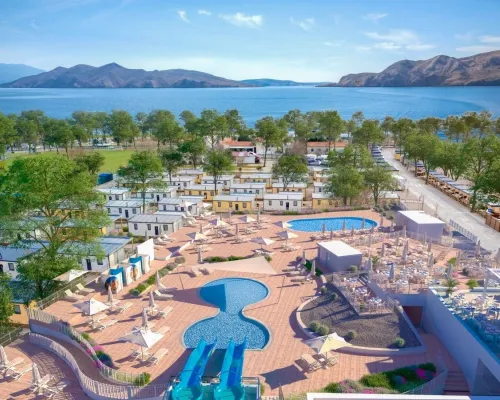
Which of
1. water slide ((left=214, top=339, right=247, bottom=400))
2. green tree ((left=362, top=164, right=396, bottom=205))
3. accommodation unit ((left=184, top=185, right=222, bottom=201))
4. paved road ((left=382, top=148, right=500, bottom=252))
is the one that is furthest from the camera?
accommodation unit ((left=184, top=185, right=222, bottom=201))

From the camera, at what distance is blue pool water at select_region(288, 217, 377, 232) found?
1364 inches

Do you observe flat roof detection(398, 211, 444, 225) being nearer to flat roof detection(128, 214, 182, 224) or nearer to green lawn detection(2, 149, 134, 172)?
flat roof detection(128, 214, 182, 224)

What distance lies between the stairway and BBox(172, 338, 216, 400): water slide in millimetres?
9584

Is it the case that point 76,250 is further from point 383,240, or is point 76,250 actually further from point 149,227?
point 383,240

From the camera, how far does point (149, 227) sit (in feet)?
116

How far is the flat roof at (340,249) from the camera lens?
25534mm

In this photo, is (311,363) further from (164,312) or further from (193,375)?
(164,312)

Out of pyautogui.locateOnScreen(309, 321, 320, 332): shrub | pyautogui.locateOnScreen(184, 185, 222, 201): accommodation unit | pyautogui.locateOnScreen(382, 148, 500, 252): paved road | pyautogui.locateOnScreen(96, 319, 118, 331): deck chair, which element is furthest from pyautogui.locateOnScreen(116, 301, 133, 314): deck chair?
pyautogui.locateOnScreen(184, 185, 222, 201): accommodation unit

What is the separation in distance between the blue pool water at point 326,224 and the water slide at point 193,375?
1918 centimetres

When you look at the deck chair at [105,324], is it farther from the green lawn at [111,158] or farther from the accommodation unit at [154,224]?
the green lawn at [111,158]

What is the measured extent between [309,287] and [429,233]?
41.2 feet

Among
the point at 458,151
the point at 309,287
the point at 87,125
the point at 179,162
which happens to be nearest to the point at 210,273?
the point at 309,287

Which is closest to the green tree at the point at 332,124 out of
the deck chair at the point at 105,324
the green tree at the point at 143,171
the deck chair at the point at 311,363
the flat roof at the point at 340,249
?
the green tree at the point at 143,171

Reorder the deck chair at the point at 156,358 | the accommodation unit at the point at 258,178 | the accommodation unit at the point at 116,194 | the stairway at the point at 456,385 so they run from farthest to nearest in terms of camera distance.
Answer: the accommodation unit at the point at 258,178 → the accommodation unit at the point at 116,194 → the deck chair at the point at 156,358 → the stairway at the point at 456,385
